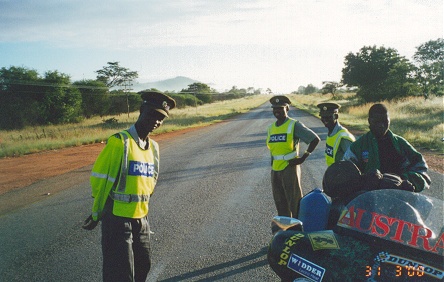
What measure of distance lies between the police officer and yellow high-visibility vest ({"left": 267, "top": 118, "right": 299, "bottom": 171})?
47 centimetres

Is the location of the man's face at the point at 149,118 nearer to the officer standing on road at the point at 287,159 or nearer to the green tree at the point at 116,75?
the officer standing on road at the point at 287,159

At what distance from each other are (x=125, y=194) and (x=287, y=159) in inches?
95.7

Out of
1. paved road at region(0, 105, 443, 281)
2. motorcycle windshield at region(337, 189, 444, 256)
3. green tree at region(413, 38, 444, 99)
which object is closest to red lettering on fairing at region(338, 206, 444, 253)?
motorcycle windshield at region(337, 189, 444, 256)

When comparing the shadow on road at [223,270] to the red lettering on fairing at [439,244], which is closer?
the red lettering on fairing at [439,244]

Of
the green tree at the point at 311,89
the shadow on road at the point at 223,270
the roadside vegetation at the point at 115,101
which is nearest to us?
the shadow on road at the point at 223,270

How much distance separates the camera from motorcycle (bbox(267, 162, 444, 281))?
1.59 metres

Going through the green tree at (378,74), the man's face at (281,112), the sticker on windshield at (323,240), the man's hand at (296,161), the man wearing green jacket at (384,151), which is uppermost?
the green tree at (378,74)

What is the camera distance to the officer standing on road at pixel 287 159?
176 inches

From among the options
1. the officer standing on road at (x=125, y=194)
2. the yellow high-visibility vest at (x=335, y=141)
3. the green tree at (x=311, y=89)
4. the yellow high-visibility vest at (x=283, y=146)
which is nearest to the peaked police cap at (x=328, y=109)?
the yellow high-visibility vest at (x=335, y=141)

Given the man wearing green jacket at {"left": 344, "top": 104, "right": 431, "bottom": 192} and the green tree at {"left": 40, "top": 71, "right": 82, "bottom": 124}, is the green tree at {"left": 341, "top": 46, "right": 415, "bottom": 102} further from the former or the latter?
the man wearing green jacket at {"left": 344, "top": 104, "right": 431, "bottom": 192}

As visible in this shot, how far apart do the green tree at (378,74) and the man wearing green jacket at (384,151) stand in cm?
3823

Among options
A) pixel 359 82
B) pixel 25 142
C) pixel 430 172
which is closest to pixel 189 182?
pixel 430 172

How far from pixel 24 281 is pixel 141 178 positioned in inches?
84.0

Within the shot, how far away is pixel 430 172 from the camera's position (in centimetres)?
853
